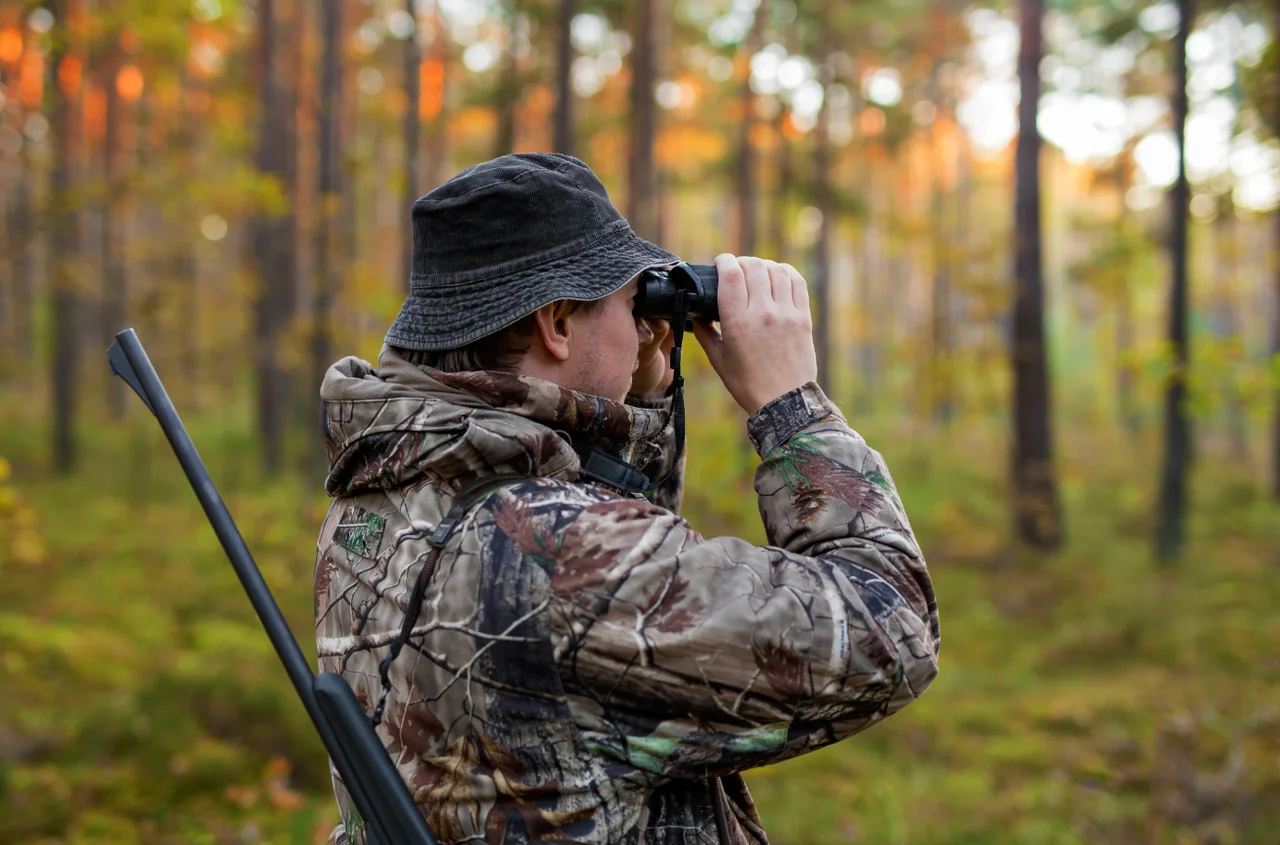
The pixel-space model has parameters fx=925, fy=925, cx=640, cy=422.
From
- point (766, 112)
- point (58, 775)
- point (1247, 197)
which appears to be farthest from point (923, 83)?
point (58, 775)

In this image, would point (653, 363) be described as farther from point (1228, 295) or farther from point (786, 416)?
point (1228, 295)

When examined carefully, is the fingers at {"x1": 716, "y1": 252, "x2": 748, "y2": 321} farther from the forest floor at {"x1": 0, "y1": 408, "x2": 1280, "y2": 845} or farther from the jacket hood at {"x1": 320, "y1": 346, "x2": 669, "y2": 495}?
the forest floor at {"x1": 0, "y1": 408, "x2": 1280, "y2": 845}

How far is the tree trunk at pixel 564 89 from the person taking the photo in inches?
422

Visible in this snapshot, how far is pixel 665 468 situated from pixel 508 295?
0.57 metres

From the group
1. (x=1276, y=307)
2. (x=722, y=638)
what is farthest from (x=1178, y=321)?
(x=722, y=638)

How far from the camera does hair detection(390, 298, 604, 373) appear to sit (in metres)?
1.60

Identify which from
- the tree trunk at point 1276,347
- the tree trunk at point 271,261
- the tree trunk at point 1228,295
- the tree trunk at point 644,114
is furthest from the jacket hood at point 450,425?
the tree trunk at point 1276,347

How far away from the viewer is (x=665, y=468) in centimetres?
193

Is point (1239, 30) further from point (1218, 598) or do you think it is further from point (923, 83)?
point (1218, 598)

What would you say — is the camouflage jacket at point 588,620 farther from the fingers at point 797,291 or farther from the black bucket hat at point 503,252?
the fingers at point 797,291

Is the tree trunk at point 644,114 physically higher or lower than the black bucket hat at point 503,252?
higher

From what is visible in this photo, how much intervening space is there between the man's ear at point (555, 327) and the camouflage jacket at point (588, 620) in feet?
0.34

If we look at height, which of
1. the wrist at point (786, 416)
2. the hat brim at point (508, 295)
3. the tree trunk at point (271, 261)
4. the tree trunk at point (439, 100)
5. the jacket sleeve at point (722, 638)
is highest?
the tree trunk at point (439, 100)

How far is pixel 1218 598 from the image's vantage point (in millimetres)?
10344
